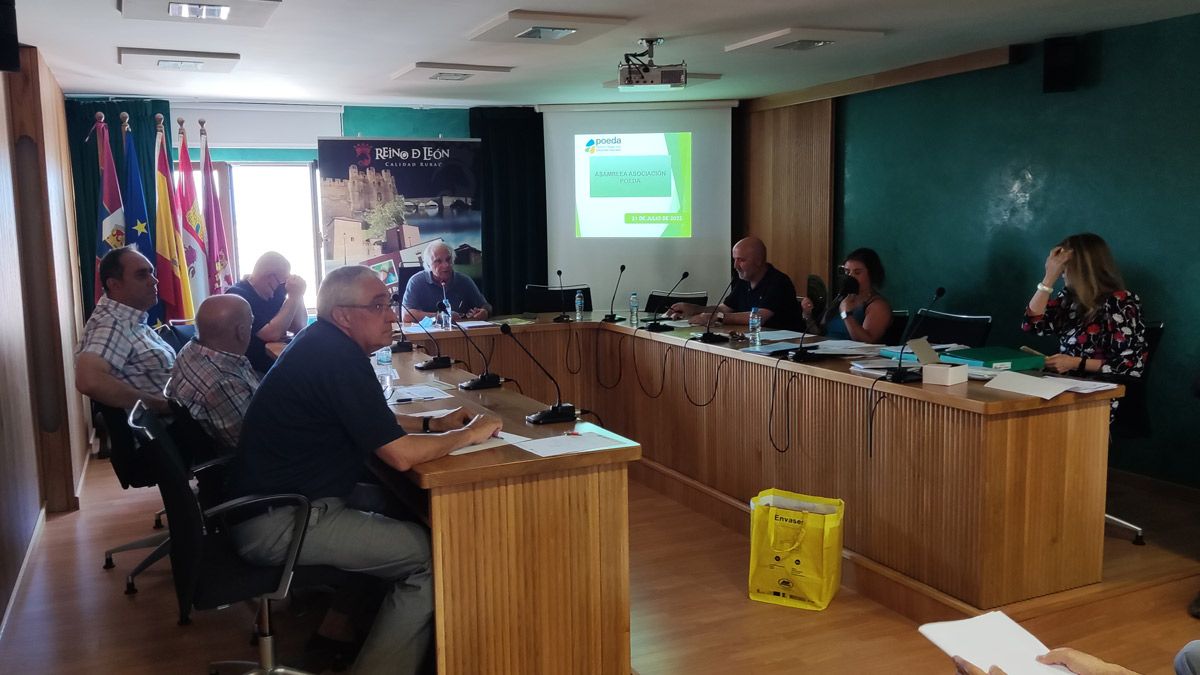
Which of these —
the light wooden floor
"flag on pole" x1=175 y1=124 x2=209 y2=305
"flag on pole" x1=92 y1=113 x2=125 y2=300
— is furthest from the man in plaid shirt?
"flag on pole" x1=175 y1=124 x2=209 y2=305

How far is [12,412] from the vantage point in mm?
3699

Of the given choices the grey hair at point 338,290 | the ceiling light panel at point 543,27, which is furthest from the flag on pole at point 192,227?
the grey hair at point 338,290

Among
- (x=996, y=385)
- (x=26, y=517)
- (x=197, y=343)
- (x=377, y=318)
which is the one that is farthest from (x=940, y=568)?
(x=26, y=517)

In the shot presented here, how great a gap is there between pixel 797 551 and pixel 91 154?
552 centimetres

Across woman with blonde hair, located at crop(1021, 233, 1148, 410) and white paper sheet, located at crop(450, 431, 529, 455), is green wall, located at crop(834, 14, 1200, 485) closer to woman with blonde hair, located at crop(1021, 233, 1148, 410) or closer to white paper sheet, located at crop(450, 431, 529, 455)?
woman with blonde hair, located at crop(1021, 233, 1148, 410)

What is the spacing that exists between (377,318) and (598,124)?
494 centimetres

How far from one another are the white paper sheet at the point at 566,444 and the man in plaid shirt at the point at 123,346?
1842mm

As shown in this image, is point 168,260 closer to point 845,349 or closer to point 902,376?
point 845,349

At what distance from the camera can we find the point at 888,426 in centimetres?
327

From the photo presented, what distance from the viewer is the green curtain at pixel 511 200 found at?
23.8 ft

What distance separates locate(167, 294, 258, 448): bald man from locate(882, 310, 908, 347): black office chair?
3030mm

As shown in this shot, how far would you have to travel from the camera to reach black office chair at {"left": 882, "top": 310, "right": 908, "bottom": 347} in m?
4.68

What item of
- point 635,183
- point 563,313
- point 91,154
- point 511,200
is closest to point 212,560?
point 563,313

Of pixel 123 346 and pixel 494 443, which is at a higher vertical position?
pixel 123 346
